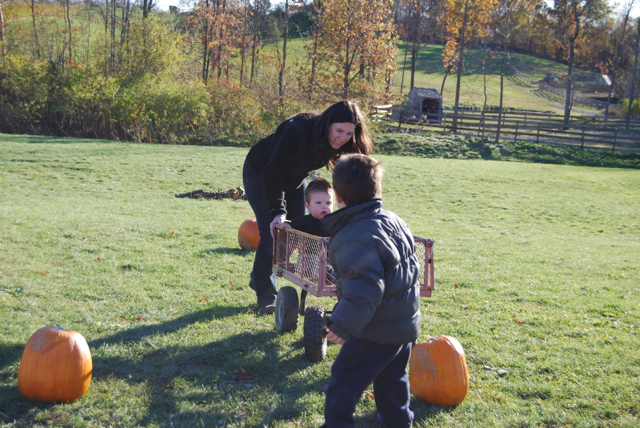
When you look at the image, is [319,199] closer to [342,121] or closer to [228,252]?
[342,121]

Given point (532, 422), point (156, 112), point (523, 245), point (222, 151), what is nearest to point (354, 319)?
point (532, 422)

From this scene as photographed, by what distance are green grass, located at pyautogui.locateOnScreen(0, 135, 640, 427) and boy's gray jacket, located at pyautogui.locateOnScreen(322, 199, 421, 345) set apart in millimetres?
915

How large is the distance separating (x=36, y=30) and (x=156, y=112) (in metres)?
16.5

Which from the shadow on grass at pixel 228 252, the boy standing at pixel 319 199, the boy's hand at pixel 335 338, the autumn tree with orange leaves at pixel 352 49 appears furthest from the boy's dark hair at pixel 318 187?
the autumn tree with orange leaves at pixel 352 49

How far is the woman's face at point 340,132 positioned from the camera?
14.6 feet

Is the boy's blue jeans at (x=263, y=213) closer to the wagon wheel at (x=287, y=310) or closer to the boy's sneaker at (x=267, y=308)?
the boy's sneaker at (x=267, y=308)

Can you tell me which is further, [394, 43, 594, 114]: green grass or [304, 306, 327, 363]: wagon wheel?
[394, 43, 594, 114]: green grass

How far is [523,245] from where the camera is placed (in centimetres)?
1112

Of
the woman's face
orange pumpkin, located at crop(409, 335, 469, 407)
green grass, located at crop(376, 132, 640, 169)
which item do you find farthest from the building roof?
orange pumpkin, located at crop(409, 335, 469, 407)

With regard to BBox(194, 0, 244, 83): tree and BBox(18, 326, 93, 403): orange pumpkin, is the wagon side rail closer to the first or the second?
BBox(18, 326, 93, 403): orange pumpkin

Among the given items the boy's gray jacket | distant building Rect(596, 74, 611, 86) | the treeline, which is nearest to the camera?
the boy's gray jacket

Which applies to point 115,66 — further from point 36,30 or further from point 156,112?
point 36,30

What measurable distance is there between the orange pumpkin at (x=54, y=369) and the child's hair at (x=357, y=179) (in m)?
2.21

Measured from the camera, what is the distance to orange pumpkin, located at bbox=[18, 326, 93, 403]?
139 inches
